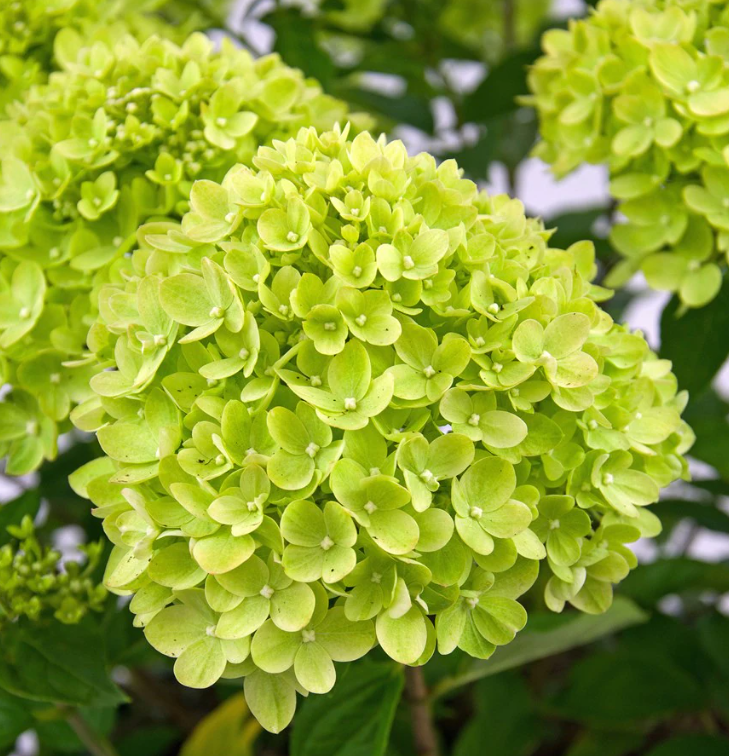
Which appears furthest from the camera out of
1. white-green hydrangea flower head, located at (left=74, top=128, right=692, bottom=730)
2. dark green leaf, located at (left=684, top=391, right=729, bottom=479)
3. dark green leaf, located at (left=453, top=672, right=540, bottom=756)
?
dark green leaf, located at (left=453, top=672, right=540, bottom=756)

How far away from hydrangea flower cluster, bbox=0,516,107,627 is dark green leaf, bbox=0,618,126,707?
17 millimetres

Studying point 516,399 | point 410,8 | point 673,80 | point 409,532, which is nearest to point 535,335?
point 516,399

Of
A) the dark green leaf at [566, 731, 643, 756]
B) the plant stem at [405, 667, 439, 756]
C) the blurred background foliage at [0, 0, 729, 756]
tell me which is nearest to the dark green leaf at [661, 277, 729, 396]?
the blurred background foliage at [0, 0, 729, 756]

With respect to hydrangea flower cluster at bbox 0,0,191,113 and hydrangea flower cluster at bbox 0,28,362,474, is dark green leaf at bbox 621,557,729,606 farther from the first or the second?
hydrangea flower cluster at bbox 0,0,191,113

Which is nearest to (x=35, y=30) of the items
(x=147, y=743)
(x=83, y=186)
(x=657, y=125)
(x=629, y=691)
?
(x=83, y=186)

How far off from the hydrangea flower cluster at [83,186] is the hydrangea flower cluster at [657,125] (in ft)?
1.00

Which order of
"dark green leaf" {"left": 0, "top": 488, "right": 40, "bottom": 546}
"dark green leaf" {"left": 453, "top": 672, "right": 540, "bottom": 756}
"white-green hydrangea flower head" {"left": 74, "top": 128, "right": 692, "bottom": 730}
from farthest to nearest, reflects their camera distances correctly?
"dark green leaf" {"left": 453, "top": 672, "right": 540, "bottom": 756}, "dark green leaf" {"left": 0, "top": 488, "right": 40, "bottom": 546}, "white-green hydrangea flower head" {"left": 74, "top": 128, "right": 692, "bottom": 730}

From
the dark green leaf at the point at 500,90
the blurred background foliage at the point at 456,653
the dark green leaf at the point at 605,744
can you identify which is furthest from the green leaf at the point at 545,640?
the dark green leaf at the point at 500,90

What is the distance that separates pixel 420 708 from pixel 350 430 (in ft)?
1.27

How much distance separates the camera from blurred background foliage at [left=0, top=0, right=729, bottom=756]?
2.52 feet

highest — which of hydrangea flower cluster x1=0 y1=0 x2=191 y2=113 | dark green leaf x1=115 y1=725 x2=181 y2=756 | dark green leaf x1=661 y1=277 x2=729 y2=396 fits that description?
hydrangea flower cluster x1=0 y1=0 x2=191 y2=113

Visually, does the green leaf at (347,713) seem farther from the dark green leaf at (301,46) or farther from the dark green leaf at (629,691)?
the dark green leaf at (301,46)

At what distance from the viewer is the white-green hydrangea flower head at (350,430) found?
22.2 inches

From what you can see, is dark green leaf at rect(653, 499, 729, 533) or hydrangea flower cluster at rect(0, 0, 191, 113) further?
dark green leaf at rect(653, 499, 729, 533)
